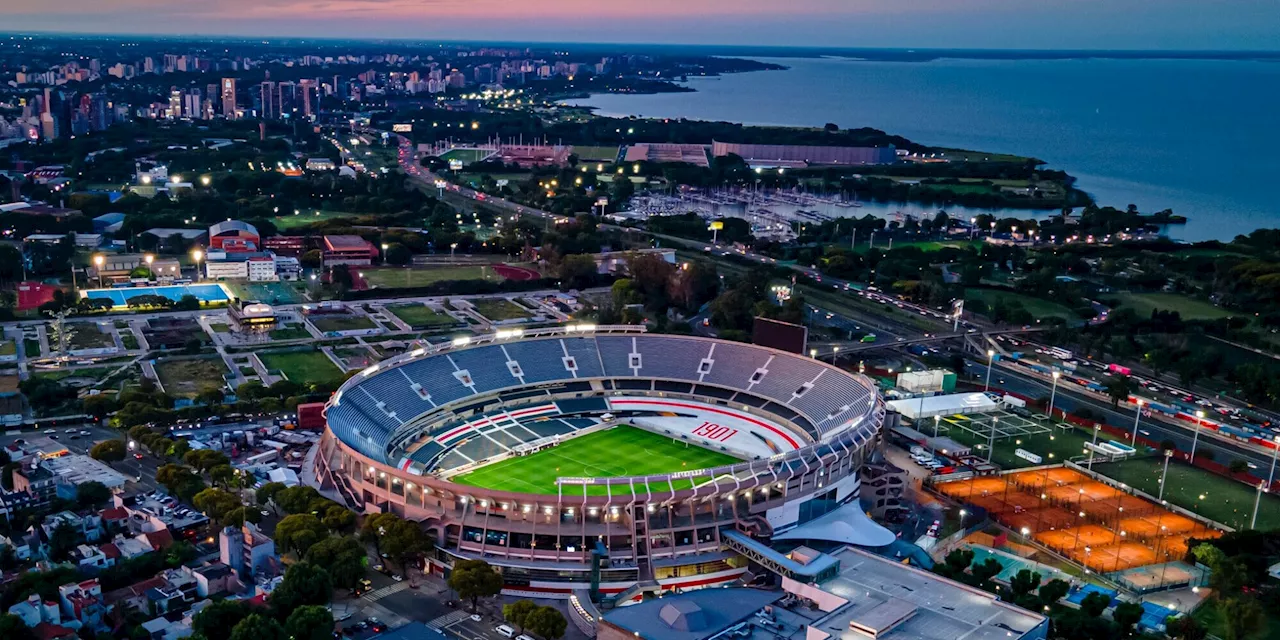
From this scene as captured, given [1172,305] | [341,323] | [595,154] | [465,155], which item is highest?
[595,154]

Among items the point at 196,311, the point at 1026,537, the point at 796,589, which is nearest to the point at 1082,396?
the point at 1026,537

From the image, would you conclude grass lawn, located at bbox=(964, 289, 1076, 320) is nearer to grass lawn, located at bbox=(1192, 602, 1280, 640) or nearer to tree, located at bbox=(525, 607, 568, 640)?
grass lawn, located at bbox=(1192, 602, 1280, 640)

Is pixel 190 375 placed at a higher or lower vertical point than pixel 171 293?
lower

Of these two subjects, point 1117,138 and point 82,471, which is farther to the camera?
point 1117,138

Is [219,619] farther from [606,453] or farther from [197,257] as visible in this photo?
[197,257]

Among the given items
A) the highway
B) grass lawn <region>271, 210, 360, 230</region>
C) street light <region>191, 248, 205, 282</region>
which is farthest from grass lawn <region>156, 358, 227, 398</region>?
the highway

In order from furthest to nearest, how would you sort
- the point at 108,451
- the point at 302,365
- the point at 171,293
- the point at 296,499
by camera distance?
the point at 171,293 < the point at 302,365 < the point at 108,451 < the point at 296,499

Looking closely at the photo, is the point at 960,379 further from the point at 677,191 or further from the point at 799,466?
the point at 677,191

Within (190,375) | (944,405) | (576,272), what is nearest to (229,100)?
(576,272)

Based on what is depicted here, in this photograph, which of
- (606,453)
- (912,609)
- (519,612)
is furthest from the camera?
(606,453)
